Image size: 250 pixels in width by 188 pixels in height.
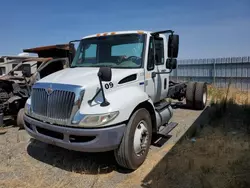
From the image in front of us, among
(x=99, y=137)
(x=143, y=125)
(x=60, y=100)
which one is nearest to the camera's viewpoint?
(x=99, y=137)

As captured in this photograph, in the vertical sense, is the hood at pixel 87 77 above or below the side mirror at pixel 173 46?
below

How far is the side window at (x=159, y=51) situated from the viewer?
5.00 metres

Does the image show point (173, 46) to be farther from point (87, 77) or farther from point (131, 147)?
point (131, 147)

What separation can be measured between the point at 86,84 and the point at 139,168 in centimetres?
168

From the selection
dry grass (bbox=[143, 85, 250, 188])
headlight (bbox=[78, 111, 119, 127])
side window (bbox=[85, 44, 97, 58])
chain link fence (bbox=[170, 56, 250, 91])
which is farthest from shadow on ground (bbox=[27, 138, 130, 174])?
chain link fence (bbox=[170, 56, 250, 91])

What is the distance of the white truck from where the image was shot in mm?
3359

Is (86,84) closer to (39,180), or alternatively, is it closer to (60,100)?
(60,100)

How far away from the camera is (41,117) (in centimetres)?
376

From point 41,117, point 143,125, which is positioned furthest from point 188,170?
point 41,117

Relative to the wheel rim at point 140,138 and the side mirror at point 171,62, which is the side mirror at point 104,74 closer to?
the wheel rim at point 140,138

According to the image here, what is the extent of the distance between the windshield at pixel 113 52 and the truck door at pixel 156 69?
0.90 feet

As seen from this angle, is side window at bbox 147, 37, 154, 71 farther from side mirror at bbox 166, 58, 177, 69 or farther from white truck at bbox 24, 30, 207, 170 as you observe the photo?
side mirror at bbox 166, 58, 177, 69

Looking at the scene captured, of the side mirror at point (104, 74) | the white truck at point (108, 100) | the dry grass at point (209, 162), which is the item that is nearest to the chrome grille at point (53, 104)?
the white truck at point (108, 100)

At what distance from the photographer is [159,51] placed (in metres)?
5.13
